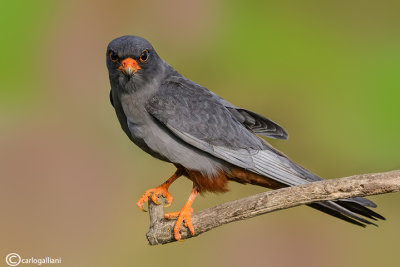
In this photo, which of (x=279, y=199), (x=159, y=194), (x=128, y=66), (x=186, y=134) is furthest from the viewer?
(x=159, y=194)

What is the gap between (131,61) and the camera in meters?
4.75

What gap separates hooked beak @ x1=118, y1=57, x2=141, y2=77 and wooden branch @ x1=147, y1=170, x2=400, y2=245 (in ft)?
3.87

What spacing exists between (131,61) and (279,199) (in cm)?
164

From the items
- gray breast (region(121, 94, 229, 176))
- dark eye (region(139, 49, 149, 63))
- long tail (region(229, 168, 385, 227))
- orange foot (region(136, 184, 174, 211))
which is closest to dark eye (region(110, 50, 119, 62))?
dark eye (region(139, 49, 149, 63))

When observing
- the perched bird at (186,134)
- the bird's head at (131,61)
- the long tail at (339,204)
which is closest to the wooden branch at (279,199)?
the perched bird at (186,134)

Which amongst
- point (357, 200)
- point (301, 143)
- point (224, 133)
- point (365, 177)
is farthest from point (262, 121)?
point (301, 143)

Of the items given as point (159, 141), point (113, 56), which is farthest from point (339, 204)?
point (113, 56)

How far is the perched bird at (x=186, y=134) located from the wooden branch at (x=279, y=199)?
120 millimetres

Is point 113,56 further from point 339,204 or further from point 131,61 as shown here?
point 339,204

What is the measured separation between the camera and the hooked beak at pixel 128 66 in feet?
15.4

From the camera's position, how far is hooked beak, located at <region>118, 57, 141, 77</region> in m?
4.70

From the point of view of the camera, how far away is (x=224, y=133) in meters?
5.01

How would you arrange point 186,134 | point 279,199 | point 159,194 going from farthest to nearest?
point 159,194 < point 186,134 < point 279,199

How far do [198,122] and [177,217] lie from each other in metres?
0.82
